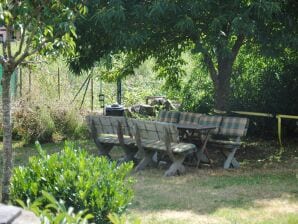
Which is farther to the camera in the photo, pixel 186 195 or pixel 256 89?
pixel 256 89

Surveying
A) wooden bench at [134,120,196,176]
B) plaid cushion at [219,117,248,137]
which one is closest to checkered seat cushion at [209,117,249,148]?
plaid cushion at [219,117,248,137]

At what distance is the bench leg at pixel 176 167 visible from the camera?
879 cm

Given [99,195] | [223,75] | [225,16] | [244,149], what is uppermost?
[225,16]

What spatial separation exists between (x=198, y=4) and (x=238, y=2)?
2.48ft

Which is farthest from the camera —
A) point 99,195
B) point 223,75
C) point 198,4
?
point 223,75

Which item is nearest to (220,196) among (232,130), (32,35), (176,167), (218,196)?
(218,196)

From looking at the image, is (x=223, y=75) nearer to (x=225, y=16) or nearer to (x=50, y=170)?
(x=225, y=16)

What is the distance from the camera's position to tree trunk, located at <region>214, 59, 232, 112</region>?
36.8 ft

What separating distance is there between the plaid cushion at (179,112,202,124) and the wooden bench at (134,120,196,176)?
1429 millimetres

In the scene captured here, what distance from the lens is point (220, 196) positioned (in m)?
7.36

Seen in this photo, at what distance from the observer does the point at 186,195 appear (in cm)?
745

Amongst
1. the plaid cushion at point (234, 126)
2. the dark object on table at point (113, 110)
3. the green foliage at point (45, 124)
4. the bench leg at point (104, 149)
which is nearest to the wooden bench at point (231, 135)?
the plaid cushion at point (234, 126)

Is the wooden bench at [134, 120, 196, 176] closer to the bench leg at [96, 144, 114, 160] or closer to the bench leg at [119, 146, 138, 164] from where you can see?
the bench leg at [119, 146, 138, 164]

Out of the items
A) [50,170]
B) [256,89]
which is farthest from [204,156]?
[50,170]
